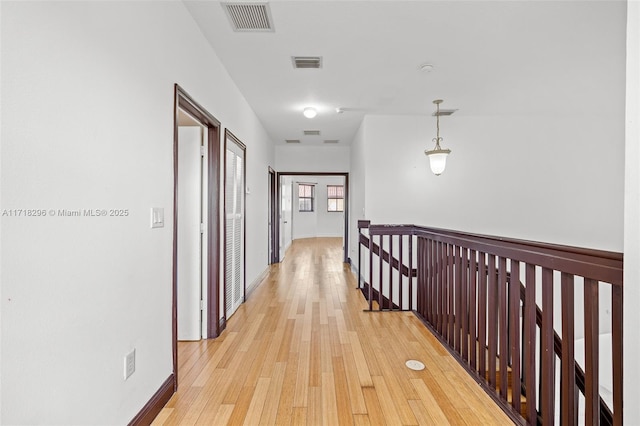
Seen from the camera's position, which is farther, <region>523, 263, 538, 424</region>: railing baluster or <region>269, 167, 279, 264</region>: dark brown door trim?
<region>269, 167, 279, 264</region>: dark brown door trim

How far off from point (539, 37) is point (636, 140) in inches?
87.7

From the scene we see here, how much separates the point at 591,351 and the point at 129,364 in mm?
2051

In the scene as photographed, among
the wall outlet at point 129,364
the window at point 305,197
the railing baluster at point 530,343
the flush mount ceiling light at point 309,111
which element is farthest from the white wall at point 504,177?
the window at point 305,197

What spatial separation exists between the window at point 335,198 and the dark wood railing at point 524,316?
1034cm

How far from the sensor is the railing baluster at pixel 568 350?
56.4 inches

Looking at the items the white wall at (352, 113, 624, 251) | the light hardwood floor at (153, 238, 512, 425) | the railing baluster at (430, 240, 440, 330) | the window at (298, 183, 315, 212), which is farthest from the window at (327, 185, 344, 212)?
the railing baluster at (430, 240, 440, 330)

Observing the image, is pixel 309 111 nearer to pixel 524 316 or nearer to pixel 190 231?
pixel 190 231

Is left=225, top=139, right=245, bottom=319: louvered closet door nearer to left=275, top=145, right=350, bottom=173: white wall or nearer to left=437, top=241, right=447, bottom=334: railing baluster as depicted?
left=437, top=241, right=447, bottom=334: railing baluster

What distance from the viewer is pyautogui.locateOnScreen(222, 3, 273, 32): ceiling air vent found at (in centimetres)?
225

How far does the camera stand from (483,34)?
2.62 meters

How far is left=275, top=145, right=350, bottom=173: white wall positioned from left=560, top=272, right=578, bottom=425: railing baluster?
5.90 meters

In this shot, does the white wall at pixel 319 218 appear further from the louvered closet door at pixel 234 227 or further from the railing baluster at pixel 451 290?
the railing baluster at pixel 451 290

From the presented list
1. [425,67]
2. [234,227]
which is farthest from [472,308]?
[234,227]

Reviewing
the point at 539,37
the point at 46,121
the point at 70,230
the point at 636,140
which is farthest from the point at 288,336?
the point at 539,37
